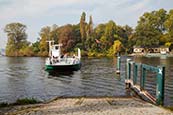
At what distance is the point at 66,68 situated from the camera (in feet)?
161

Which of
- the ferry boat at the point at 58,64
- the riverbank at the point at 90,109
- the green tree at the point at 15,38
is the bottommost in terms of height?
the riverbank at the point at 90,109

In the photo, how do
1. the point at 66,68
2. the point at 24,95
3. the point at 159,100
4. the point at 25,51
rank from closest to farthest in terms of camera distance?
1. the point at 159,100
2. the point at 24,95
3. the point at 66,68
4. the point at 25,51

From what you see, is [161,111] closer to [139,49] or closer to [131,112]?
[131,112]

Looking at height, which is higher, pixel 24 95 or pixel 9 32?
pixel 9 32

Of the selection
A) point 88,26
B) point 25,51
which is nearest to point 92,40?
point 88,26

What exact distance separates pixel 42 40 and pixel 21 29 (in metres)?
17.7

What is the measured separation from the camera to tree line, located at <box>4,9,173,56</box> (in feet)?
476

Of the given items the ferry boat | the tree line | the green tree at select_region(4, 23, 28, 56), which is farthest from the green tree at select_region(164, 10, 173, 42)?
the ferry boat

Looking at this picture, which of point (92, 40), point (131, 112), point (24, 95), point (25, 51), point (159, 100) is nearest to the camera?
point (131, 112)

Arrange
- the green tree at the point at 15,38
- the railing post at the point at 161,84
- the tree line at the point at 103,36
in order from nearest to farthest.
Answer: the railing post at the point at 161,84 → the tree line at the point at 103,36 → the green tree at the point at 15,38

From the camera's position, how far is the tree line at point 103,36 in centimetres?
14512

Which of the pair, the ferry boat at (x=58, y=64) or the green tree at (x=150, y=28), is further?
the green tree at (x=150, y=28)

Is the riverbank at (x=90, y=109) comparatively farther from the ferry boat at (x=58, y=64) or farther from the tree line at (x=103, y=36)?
the tree line at (x=103, y=36)

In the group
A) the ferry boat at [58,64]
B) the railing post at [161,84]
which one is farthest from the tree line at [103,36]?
the railing post at [161,84]
